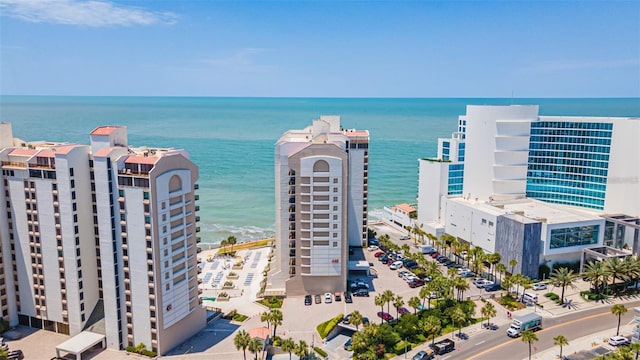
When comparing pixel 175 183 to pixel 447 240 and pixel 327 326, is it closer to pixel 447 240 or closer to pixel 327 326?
pixel 327 326

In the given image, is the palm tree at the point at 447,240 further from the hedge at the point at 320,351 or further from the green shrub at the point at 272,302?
the hedge at the point at 320,351

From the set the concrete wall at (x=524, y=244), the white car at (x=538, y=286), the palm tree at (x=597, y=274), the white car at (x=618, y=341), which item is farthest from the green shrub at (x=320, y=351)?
the palm tree at (x=597, y=274)

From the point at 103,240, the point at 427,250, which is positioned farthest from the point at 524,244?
the point at 103,240

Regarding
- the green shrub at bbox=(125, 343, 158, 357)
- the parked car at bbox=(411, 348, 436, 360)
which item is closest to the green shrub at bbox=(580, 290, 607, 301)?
the parked car at bbox=(411, 348, 436, 360)

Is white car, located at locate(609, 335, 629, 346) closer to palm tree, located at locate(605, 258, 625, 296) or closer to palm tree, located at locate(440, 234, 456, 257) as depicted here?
palm tree, located at locate(605, 258, 625, 296)

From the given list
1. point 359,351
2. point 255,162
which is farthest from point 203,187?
point 359,351

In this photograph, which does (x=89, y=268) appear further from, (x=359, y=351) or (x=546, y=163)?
(x=546, y=163)

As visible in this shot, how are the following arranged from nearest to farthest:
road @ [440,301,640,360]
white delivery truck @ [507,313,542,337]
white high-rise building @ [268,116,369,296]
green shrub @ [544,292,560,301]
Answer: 1. road @ [440,301,640,360]
2. white delivery truck @ [507,313,542,337]
3. green shrub @ [544,292,560,301]
4. white high-rise building @ [268,116,369,296]
